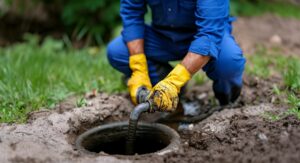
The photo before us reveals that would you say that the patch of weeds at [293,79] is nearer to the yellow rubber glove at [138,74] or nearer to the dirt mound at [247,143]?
the dirt mound at [247,143]

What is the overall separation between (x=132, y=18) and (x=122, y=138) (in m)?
0.85

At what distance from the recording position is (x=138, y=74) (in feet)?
11.2

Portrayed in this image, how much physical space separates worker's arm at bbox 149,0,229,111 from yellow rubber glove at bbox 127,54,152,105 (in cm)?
36

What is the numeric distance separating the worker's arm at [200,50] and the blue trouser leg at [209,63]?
329 mm

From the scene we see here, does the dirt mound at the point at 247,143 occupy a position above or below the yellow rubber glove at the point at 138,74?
below

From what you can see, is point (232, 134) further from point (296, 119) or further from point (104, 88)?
point (104, 88)

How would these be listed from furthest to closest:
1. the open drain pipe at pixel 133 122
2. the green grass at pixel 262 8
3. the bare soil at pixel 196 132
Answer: the green grass at pixel 262 8 < the open drain pipe at pixel 133 122 < the bare soil at pixel 196 132

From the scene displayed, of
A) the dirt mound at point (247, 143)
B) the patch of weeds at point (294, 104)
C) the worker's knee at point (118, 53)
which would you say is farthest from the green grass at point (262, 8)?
the dirt mound at point (247, 143)

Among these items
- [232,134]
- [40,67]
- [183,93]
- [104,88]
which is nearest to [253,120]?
[232,134]

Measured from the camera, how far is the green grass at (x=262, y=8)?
20.3 ft

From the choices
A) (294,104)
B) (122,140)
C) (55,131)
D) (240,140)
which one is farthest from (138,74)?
(294,104)

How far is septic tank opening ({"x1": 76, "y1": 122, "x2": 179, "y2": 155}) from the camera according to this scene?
3.17 meters

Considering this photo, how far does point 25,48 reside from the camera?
18.1 feet

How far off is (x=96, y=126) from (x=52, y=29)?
3622mm
